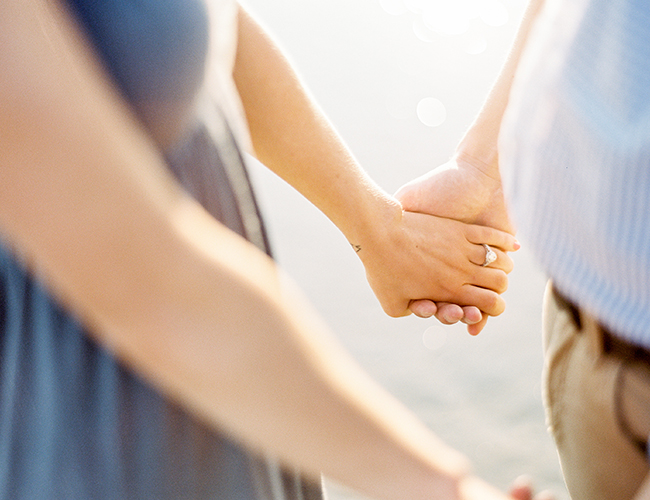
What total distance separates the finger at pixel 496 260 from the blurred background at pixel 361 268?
3.12 ft

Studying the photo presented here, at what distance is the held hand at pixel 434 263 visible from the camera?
117 cm

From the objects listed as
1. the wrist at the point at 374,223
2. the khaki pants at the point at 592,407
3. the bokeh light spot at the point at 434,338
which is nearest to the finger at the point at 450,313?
the wrist at the point at 374,223

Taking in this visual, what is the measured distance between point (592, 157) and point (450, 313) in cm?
82

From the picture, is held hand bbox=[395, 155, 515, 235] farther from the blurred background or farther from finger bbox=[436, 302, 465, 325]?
the blurred background

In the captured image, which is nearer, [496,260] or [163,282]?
[163,282]

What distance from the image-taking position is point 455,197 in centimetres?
122

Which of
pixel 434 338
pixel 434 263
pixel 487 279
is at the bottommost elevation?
pixel 434 338

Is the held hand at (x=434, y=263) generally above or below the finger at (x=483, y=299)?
above

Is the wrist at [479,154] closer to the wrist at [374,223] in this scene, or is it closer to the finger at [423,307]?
the wrist at [374,223]

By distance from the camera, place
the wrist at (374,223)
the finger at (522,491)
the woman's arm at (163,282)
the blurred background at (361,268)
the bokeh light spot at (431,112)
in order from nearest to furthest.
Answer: the woman's arm at (163,282), the finger at (522,491), the wrist at (374,223), the blurred background at (361,268), the bokeh light spot at (431,112)

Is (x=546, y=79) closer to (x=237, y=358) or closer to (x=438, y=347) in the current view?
(x=237, y=358)

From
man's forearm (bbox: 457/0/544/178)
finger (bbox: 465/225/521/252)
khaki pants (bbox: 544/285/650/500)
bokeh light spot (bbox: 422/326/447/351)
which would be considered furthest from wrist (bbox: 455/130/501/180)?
bokeh light spot (bbox: 422/326/447/351)

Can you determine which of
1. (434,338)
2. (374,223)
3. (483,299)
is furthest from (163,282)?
(434,338)

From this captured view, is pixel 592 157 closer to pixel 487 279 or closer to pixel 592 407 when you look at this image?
pixel 592 407
